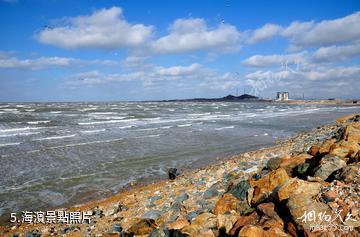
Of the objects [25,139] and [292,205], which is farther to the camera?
[25,139]

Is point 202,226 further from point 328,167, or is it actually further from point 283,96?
point 283,96

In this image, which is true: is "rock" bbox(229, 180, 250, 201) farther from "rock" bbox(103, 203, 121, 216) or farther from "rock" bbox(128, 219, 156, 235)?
"rock" bbox(103, 203, 121, 216)

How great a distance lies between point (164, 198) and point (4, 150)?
50.4ft

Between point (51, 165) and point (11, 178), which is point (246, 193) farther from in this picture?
point (51, 165)

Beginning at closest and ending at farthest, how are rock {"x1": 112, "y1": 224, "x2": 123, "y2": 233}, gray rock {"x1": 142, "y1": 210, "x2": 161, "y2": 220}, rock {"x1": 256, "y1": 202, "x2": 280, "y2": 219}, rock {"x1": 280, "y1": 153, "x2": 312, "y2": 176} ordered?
rock {"x1": 256, "y1": 202, "x2": 280, "y2": 219} → rock {"x1": 112, "y1": 224, "x2": 123, "y2": 233} → gray rock {"x1": 142, "y1": 210, "x2": 161, "y2": 220} → rock {"x1": 280, "y1": 153, "x2": 312, "y2": 176}

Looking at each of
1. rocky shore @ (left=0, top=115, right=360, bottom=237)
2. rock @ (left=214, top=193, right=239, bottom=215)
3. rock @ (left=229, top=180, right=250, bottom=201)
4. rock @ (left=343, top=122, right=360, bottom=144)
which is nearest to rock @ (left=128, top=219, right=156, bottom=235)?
rocky shore @ (left=0, top=115, right=360, bottom=237)

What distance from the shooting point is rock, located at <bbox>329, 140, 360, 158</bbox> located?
7.42 m

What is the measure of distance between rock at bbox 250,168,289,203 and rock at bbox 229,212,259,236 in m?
1.00

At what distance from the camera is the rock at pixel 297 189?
5195 mm

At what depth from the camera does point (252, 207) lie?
6.33 m

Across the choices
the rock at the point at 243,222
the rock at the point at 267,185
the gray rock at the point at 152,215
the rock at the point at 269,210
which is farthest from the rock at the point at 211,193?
the rock at the point at 269,210

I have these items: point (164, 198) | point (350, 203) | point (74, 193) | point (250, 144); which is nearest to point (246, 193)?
point (350, 203)

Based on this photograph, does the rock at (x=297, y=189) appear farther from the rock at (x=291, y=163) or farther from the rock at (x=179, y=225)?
the rock at (x=291, y=163)

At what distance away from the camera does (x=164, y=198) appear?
9.38 m
